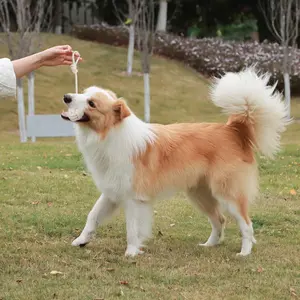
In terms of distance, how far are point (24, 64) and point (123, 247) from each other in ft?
6.67

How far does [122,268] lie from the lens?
15.9 feet

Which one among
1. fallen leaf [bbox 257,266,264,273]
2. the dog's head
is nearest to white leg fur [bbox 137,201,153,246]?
the dog's head

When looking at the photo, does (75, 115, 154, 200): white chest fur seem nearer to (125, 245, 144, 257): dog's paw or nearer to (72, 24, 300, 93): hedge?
(125, 245, 144, 257): dog's paw

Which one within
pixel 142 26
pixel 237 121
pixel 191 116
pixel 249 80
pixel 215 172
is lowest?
pixel 191 116

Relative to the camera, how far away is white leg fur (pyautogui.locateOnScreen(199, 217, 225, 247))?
5762mm

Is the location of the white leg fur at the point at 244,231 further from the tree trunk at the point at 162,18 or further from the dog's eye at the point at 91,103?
the tree trunk at the point at 162,18

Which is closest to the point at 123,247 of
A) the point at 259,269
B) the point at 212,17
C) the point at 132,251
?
the point at 132,251

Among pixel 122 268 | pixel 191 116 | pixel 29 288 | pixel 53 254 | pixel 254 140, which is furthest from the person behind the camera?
pixel 191 116

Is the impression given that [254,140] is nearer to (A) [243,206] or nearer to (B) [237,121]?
(B) [237,121]

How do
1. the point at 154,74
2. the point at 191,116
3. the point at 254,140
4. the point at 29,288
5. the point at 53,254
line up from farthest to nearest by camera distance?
the point at 154,74
the point at 191,116
the point at 254,140
the point at 53,254
the point at 29,288

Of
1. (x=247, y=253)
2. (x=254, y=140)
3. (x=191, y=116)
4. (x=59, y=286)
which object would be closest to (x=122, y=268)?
(x=59, y=286)

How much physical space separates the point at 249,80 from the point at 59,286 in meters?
2.67

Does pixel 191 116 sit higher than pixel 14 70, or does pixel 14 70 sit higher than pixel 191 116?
pixel 14 70

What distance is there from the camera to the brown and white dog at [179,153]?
5113mm
